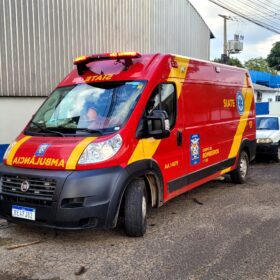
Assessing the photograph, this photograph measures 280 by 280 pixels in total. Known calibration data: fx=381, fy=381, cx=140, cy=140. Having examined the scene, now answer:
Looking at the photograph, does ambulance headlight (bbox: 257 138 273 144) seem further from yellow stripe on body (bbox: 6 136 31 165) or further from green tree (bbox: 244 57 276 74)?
green tree (bbox: 244 57 276 74)

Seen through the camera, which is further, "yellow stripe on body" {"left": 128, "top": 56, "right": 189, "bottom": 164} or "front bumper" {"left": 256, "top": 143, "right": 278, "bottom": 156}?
"front bumper" {"left": 256, "top": 143, "right": 278, "bottom": 156}

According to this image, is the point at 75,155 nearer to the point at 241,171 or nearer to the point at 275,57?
the point at 241,171

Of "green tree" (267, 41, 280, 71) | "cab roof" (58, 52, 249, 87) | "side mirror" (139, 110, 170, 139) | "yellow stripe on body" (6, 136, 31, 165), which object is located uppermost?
"green tree" (267, 41, 280, 71)

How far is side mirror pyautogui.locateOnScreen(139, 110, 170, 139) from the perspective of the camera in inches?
196

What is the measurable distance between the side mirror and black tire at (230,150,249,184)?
3.75 meters

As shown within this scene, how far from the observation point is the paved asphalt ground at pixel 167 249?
3990mm

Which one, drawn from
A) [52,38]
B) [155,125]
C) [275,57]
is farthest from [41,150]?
[275,57]

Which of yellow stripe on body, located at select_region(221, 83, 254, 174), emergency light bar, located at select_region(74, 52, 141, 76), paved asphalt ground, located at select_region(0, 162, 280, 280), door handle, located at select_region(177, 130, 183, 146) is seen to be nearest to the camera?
paved asphalt ground, located at select_region(0, 162, 280, 280)

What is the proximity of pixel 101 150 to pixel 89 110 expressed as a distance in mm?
814

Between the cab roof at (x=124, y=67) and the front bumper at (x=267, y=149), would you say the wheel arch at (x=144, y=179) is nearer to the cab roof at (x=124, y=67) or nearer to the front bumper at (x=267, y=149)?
the cab roof at (x=124, y=67)

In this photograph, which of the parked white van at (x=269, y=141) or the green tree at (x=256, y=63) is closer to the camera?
the parked white van at (x=269, y=141)

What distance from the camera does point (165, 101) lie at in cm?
553

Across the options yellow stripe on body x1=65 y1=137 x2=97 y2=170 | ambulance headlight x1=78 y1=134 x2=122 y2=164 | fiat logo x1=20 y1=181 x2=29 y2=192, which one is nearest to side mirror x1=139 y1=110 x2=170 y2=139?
ambulance headlight x1=78 y1=134 x2=122 y2=164

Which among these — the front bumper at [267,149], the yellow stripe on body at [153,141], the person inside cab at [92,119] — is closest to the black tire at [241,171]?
the front bumper at [267,149]
